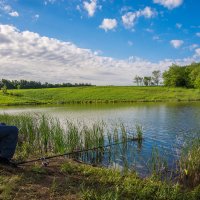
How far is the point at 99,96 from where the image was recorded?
3442 inches

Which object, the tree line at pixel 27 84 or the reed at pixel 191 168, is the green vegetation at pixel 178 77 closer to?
the tree line at pixel 27 84

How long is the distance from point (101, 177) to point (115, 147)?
7327 mm

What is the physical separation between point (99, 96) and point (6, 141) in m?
79.2

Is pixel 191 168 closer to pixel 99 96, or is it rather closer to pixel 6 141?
pixel 6 141

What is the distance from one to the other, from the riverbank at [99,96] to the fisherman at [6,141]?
69735mm

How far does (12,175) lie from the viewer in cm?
783

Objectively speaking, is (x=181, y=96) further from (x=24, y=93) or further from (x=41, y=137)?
(x=41, y=137)

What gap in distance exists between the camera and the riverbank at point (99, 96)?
78.5 metres

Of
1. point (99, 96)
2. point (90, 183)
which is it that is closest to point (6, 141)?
point (90, 183)

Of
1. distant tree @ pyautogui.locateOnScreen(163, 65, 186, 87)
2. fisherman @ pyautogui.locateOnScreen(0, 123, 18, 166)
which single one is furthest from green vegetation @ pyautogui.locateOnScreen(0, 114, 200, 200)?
distant tree @ pyautogui.locateOnScreen(163, 65, 186, 87)

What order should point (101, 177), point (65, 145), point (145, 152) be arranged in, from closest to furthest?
1. point (101, 177)
2. point (65, 145)
3. point (145, 152)

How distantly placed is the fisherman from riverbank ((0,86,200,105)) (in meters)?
69.7

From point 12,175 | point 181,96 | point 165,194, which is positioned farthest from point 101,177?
point 181,96

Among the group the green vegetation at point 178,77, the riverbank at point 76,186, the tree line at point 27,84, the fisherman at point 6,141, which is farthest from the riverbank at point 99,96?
the fisherman at point 6,141
